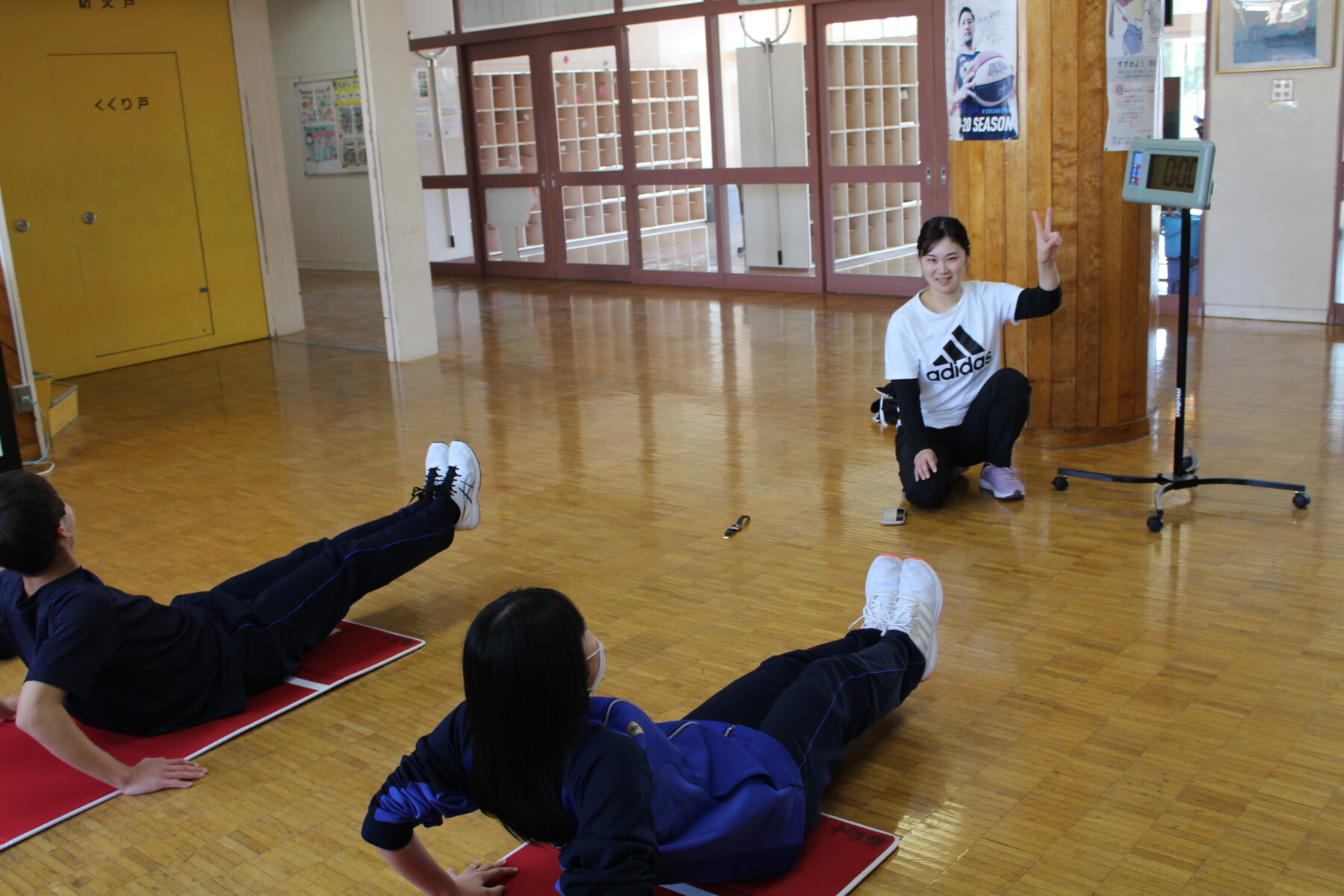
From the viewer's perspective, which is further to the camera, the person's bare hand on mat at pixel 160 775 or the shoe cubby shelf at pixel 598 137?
the shoe cubby shelf at pixel 598 137

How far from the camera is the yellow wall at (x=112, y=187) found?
299 inches

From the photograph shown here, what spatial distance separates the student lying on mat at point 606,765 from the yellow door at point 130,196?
7.01m

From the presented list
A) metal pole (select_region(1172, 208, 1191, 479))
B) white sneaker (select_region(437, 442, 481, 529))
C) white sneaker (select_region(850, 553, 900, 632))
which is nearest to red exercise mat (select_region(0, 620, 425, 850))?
white sneaker (select_region(437, 442, 481, 529))

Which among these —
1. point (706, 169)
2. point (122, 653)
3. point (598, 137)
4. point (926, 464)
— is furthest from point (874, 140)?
point (122, 653)

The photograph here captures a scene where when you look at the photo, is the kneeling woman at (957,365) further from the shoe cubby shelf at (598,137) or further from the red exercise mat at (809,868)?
the shoe cubby shelf at (598,137)

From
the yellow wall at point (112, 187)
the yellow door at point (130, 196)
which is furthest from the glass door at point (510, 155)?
the yellow door at point (130, 196)

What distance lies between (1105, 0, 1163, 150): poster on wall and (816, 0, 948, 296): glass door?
3733 mm

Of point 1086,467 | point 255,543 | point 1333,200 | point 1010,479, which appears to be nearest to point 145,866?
point 255,543

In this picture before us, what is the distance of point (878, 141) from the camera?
8844mm

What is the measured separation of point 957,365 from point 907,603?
5.82 feet

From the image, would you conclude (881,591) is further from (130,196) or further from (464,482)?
(130,196)

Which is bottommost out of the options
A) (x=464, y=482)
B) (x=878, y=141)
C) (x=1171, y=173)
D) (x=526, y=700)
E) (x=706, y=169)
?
(x=464, y=482)

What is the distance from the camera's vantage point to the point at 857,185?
8.97 metres

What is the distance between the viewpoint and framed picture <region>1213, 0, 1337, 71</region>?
6.64m
